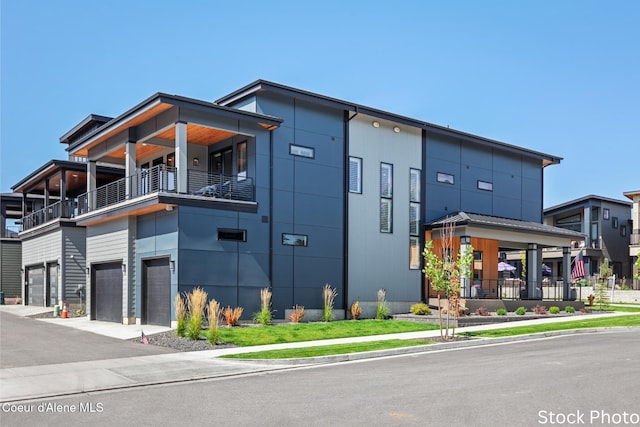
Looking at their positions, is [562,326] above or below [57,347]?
below

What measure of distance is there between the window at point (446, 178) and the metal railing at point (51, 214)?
1966 centimetres

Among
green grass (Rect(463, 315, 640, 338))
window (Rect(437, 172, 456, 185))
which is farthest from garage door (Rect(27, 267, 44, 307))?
green grass (Rect(463, 315, 640, 338))

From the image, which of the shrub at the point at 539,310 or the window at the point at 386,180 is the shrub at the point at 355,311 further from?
the shrub at the point at 539,310

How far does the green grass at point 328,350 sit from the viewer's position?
16.5 meters

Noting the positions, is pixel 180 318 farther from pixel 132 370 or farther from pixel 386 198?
pixel 386 198

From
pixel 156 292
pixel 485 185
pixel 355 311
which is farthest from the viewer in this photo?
pixel 485 185

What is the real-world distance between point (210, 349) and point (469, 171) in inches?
787

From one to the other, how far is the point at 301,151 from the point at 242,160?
8.18 feet

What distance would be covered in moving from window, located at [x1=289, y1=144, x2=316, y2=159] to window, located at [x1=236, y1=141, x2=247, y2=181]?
1.88m

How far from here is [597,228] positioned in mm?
52562

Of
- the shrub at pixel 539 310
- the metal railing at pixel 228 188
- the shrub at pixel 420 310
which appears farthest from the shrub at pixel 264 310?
the shrub at pixel 539 310

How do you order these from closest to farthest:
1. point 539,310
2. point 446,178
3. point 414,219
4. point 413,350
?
point 413,350, point 539,310, point 414,219, point 446,178

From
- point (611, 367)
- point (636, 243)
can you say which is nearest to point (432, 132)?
point (611, 367)

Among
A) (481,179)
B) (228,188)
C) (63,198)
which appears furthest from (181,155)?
(481,179)
